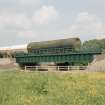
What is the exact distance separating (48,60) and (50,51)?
4.80 metres

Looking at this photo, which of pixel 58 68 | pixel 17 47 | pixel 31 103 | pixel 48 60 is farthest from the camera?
pixel 17 47

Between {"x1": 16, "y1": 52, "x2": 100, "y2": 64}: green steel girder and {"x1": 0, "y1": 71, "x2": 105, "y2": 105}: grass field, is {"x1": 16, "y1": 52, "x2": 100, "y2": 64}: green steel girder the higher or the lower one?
the higher one

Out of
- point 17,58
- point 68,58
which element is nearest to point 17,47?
point 17,58

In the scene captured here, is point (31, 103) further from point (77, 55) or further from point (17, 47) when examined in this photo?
point (17, 47)

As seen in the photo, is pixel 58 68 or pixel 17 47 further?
pixel 17 47

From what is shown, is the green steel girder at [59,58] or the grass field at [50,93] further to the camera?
the green steel girder at [59,58]

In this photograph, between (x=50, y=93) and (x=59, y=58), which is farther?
(x=59, y=58)

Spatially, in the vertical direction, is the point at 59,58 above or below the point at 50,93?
above

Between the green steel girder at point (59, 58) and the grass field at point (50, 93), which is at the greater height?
the green steel girder at point (59, 58)

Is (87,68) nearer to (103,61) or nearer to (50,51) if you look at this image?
(103,61)

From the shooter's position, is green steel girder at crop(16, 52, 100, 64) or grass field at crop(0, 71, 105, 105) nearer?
grass field at crop(0, 71, 105, 105)

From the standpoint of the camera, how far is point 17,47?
300 ft

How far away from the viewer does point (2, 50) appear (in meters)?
93.2

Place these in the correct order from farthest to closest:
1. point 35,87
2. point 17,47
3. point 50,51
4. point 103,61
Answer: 1. point 17,47
2. point 50,51
3. point 103,61
4. point 35,87
